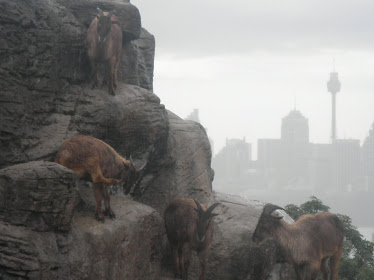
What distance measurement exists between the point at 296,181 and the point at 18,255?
101527 millimetres

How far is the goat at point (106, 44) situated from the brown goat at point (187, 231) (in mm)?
2828

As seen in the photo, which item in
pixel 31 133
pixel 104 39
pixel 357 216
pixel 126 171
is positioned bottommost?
pixel 357 216

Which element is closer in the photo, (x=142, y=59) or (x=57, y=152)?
(x=57, y=152)

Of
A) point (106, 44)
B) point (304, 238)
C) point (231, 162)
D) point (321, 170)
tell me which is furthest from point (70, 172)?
point (321, 170)

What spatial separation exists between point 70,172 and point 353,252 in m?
13.0

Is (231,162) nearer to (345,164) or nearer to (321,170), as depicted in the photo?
(321,170)

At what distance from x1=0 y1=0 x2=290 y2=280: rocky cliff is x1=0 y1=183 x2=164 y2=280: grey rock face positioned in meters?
0.02

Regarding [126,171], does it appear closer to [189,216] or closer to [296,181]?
[189,216]

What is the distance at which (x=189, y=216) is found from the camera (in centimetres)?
1151

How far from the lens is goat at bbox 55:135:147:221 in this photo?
9.73 meters

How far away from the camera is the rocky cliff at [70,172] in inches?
336

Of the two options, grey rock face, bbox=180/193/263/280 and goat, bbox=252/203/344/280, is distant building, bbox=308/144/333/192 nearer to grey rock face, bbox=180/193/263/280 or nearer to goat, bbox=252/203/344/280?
grey rock face, bbox=180/193/263/280

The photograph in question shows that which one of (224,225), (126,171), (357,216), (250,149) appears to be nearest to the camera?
(126,171)

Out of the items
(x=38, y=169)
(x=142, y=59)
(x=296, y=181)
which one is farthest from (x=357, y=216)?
(x=38, y=169)
